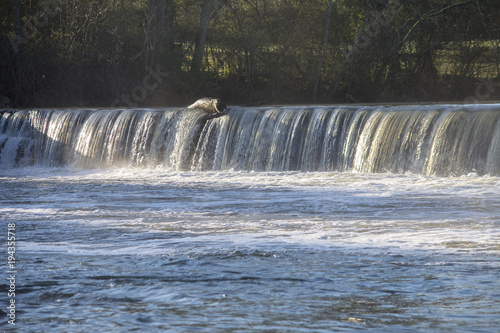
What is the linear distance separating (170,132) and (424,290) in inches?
492

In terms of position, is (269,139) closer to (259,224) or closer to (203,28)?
(259,224)

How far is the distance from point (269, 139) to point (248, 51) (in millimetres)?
14201

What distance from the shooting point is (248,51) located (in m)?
29.1

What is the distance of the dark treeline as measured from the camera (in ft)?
81.5

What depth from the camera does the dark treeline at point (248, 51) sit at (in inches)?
977

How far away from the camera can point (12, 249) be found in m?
6.88

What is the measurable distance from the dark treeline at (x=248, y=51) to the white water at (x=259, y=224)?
7803mm

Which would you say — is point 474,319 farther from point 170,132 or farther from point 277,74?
point 277,74

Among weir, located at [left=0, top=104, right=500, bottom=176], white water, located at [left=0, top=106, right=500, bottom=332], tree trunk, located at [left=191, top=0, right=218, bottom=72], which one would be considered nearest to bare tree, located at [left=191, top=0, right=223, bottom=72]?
tree trunk, located at [left=191, top=0, right=218, bottom=72]

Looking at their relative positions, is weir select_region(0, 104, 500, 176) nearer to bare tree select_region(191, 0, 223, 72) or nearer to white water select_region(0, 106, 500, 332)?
white water select_region(0, 106, 500, 332)

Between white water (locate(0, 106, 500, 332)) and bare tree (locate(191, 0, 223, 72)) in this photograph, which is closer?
white water (locate(0, 106, 500, 332))

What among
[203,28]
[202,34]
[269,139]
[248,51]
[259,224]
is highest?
[203,28]

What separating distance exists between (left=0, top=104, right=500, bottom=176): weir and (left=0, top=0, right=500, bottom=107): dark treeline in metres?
6.08

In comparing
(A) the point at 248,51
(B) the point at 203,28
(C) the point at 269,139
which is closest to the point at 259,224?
(C) the point at 269,139
